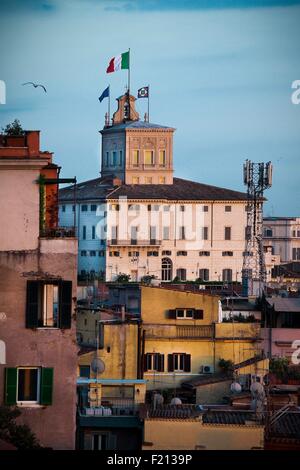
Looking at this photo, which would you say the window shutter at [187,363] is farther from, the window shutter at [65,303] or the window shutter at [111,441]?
the window shutter at [65,303]

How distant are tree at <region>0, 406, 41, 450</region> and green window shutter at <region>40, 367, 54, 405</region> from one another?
0.30 m

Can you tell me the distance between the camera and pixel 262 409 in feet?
57.0

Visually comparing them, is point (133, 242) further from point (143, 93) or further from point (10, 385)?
point (10, 385)

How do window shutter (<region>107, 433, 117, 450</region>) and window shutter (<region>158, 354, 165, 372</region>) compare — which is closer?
Answer: window shutter (<region>107, 433, 117, 450</region>)

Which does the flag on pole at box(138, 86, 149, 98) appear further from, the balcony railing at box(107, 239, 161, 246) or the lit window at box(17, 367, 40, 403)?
the lit window at box(17, 367, 40, 403)

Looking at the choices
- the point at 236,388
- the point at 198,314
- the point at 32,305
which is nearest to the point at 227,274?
the point at 198,314

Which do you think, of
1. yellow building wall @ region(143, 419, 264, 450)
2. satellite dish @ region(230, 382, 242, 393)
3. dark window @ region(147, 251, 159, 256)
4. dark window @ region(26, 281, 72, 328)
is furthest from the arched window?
dark window @ region(26, 281, 72, 328)

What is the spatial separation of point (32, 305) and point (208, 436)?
2395mm

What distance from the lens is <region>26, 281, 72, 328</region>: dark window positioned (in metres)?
14.6

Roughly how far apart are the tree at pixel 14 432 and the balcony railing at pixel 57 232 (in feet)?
4.62

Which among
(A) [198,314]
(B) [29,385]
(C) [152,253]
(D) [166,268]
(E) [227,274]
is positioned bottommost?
(E) [227,274]

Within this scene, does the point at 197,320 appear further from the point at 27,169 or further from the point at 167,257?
the point at 167,257

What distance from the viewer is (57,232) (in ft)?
49.2

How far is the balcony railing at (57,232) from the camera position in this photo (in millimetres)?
14805
